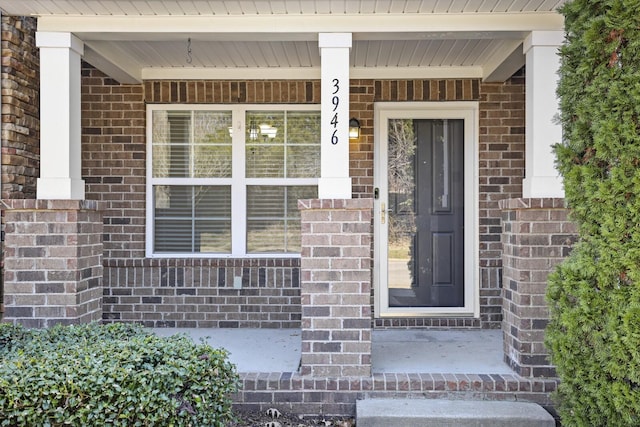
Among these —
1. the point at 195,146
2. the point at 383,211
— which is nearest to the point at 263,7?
the point at 195,146

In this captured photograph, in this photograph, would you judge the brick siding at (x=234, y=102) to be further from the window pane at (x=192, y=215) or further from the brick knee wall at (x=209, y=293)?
the window pane at (x=192, y=215)

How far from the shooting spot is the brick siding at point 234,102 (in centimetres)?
526

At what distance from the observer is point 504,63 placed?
4656 millimetres

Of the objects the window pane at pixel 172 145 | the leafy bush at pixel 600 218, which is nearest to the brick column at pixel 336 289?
the leafy bush at pixel 600 218

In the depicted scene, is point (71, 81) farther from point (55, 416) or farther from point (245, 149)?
point (55, 416)

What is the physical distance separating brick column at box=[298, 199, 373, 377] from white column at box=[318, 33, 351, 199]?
209 millimetres

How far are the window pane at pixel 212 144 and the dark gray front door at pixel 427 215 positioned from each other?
1727 millimetres

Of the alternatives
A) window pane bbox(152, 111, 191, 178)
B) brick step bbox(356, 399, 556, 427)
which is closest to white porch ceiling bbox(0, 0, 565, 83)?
window pane bbox(152, 111, 191, 178)

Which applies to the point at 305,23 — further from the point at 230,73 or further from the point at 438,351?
the point at 438,351

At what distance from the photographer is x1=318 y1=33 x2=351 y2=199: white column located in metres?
3.82

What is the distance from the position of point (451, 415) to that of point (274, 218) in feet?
9.14

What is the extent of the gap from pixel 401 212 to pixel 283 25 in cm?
233

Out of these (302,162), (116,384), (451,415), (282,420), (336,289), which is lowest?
(282,420)

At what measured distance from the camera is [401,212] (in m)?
5.38
